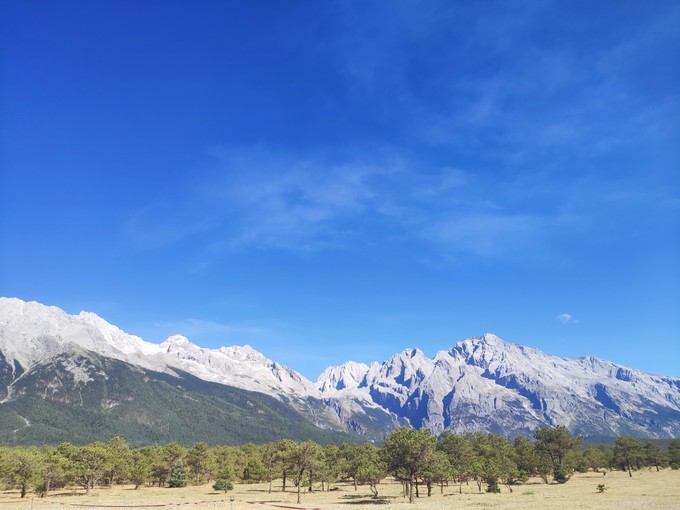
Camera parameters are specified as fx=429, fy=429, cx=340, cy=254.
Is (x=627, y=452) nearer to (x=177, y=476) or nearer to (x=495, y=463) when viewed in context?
(x=495, y=463)

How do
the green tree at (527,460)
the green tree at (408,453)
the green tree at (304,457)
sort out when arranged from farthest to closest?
the green tree at (527,460)
the green tree at (304,457)
the green tree at (408,453)

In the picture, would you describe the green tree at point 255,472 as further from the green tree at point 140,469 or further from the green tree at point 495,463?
the green tree at point 495,463

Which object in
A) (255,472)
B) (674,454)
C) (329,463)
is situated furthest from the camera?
(674,454)

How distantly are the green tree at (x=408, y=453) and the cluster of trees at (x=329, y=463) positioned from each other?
17 cm

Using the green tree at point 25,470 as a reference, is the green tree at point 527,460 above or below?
below

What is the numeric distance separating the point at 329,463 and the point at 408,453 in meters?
73.2

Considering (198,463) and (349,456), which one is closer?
(349,456)

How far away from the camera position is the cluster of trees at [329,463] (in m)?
80.1

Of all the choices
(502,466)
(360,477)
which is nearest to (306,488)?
(360,477)

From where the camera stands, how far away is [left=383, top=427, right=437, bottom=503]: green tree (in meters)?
75.1

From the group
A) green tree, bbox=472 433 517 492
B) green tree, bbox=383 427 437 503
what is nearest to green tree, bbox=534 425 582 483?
green tree, bbox=472 433 517 492

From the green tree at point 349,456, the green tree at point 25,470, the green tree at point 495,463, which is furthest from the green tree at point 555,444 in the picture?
the green tree at point 25,470

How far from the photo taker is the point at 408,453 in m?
75.6

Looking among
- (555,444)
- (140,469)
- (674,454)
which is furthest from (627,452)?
(140,469)
